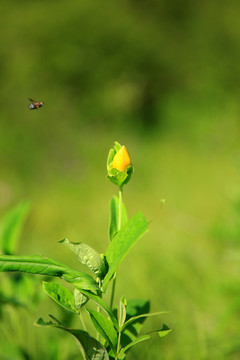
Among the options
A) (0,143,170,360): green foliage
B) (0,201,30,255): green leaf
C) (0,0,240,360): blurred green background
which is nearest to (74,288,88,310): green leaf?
(0,143,170,360): green foliage

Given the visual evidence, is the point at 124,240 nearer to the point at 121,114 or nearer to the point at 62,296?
the point at 62,296

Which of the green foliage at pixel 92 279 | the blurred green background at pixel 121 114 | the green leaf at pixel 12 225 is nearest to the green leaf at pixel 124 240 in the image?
the green foliage at pixel 92 279

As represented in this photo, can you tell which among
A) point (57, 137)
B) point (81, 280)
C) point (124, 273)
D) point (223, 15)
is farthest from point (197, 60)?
point (81, 280)

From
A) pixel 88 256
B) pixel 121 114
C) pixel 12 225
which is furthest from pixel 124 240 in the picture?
pixel 121 114

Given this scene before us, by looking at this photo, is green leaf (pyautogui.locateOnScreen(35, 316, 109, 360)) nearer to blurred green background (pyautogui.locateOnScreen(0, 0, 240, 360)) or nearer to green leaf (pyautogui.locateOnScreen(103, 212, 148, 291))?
green leaf (pyautogui.locateOnScreen(103, 212, 148, 291))

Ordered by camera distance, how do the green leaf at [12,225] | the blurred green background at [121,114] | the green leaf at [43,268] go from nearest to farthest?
the green leaf at [43,268]
the green leaf at [12,225]
the blurred green background at [121,114]

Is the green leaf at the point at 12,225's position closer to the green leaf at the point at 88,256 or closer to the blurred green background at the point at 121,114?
the green leaf at the point at 88,256

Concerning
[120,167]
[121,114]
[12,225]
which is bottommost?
[121,114]
